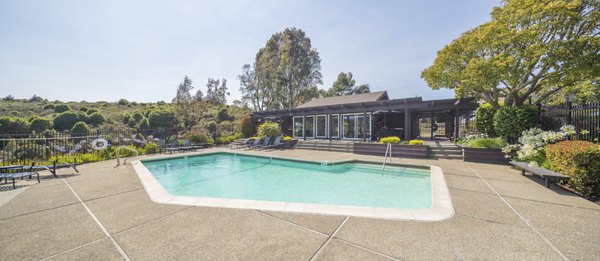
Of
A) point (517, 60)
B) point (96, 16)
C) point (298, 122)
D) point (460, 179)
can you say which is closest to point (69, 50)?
point (96, 16)

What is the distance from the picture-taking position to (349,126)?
15.7 metres

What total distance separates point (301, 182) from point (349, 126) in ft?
32.1

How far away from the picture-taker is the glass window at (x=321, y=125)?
54.9 ft

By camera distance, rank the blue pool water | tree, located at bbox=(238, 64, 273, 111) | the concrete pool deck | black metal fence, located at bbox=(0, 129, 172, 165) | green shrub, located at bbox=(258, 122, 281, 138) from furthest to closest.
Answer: tree, located at bbox=(238, 64, 273, 111), green shrub, located at bbox=(258, 122, 281, 138), black metal fence, located at bbox=(0, 129, 172, 165), the blue pool water, the concrete pool deck

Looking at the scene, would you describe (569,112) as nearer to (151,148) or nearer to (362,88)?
(151,148)

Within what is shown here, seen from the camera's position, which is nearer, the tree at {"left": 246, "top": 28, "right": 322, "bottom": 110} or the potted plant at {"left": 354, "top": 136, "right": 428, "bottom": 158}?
the potted plant at {"left": 354, "top": 136, "right": 428, "bottom": 158}

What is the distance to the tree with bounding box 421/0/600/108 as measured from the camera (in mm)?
6797

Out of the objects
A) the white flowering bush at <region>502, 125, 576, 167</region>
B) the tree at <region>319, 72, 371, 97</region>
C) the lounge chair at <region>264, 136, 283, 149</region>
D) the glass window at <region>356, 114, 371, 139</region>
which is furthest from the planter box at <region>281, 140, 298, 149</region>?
the tree at <region>319, 72, 371, 97</region>

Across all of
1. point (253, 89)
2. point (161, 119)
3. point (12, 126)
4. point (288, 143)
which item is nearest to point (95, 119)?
point (12, 126)

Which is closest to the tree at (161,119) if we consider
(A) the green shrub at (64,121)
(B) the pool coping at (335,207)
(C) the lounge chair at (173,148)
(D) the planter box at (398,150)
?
(A) the green shrub at (64,121)

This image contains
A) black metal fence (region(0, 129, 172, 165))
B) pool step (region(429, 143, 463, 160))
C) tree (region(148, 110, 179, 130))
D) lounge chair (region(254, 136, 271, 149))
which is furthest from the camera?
tree (region(148, 110, 179, 130))

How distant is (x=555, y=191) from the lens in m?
4.34

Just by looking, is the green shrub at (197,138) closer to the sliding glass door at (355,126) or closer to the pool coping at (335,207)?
the sliding glass door at (355,126)

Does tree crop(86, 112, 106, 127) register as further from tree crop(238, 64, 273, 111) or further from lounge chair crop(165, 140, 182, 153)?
lounge chair crop(165, 140, 182, 153)
